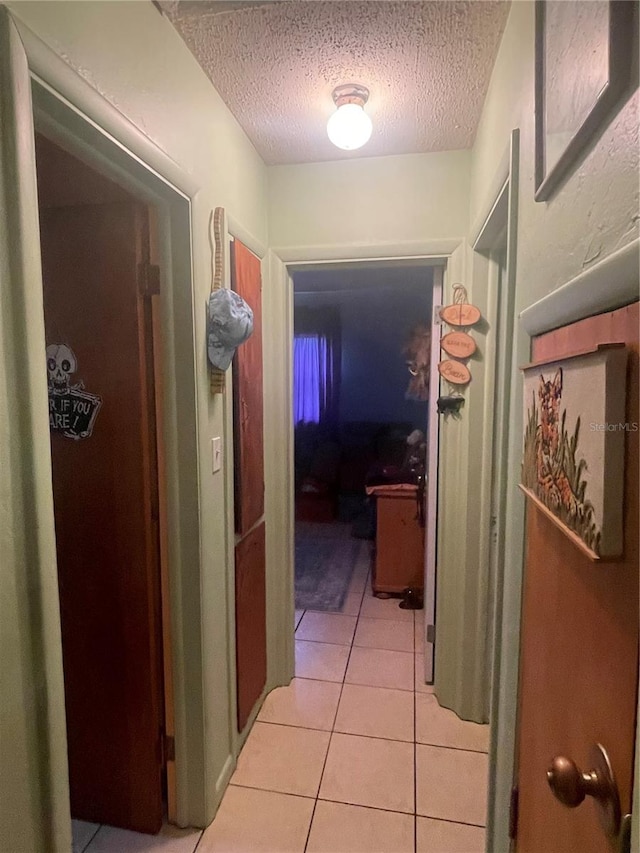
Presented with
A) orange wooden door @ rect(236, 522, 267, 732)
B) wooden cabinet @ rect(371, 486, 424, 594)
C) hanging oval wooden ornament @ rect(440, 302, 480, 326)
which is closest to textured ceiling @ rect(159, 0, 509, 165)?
hanging oval wooden ornament @ rect(440, 302, 480, 326)

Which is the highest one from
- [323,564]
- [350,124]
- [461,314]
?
[350,124]

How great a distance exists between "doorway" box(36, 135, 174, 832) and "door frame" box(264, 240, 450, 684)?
0.73m

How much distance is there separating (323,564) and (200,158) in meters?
2.98

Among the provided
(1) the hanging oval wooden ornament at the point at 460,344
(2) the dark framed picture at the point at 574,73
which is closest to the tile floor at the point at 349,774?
(1) the hanging oval wooden ornament at the point at 460,344

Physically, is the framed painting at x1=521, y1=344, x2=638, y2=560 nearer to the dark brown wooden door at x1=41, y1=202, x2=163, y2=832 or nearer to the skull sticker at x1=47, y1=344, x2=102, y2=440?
the dark brown wooden door at x1=41, y1=202, x2=163, y2=832

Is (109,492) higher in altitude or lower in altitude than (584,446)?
lower

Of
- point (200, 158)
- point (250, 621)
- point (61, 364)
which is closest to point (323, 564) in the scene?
point (250, 621)

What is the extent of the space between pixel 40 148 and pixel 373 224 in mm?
1281

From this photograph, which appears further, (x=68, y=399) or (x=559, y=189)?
(x=68, y=399)

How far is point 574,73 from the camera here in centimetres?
75

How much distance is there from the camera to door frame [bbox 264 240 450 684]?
209 centimetres

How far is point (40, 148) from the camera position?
1229 millimetres

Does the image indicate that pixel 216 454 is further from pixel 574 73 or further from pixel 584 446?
pixel 574 73

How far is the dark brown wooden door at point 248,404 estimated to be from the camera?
6.03 ft
